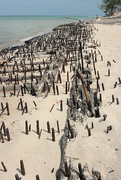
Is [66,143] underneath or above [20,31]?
underneath

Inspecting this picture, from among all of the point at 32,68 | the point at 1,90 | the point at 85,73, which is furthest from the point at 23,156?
the point at 32,68

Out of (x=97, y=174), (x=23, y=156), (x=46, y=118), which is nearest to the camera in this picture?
(x=97, y=174)

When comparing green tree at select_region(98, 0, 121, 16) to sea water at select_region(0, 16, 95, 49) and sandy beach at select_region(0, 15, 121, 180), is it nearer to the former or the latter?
sea water at select_region(0, 16, 95, 49)

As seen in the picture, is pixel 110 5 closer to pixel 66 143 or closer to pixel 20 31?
pixel 20 31

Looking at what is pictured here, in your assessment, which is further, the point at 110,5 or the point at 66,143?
the point at 110,5

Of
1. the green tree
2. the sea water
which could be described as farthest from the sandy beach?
the green tree

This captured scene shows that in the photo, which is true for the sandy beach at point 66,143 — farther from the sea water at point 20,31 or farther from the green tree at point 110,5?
the green tree at point 110,5

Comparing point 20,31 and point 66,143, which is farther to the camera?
point 20,31

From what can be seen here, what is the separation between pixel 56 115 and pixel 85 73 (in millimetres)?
2142

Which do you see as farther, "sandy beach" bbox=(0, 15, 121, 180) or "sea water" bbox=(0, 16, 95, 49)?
"sea water" bbox=(0, 16, 95, 49)

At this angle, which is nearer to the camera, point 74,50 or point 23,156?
point 23,156

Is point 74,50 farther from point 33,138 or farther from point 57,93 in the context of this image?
point 33,138

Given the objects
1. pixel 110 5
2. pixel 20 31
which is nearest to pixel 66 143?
pixel 20 31

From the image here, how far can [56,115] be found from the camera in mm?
4598
